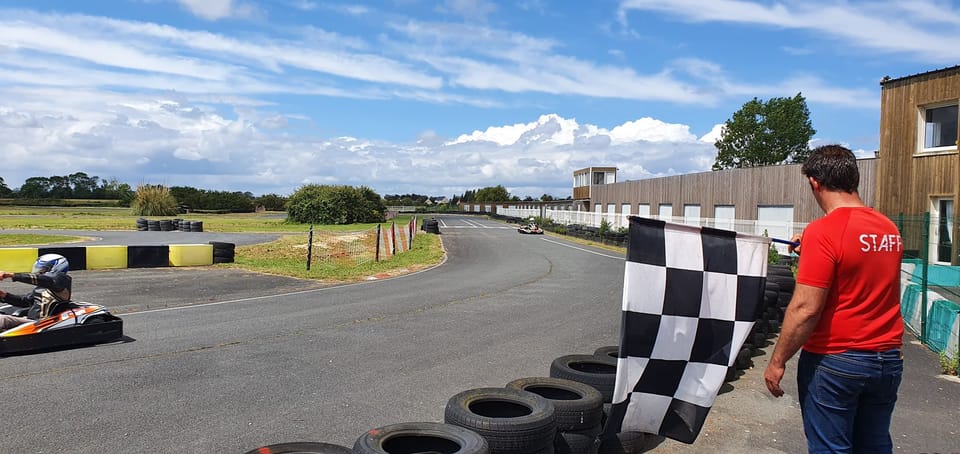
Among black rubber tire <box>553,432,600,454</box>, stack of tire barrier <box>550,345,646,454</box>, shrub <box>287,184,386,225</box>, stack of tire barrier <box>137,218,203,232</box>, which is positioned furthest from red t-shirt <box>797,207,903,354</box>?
shrub <box>287,184,386,225</box>

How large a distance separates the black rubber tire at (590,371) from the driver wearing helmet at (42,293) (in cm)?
612

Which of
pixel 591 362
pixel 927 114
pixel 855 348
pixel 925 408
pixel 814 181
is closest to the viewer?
pixel 855 348

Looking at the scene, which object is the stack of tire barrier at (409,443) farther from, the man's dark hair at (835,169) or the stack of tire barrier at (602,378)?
the man's dark hair at (835,169)

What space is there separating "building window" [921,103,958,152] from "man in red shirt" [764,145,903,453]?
19860 mm

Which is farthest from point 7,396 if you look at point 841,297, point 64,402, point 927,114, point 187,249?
point 927,114

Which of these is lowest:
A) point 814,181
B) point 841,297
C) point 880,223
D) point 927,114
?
point 841,297

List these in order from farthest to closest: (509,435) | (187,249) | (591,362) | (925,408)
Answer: (187,249), (925,408), (591,362), (509,435)

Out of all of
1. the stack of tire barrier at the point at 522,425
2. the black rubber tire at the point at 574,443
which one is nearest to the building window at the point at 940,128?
the stack of tire barrier at the point at 522,425

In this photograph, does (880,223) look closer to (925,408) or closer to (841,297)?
(841,297)

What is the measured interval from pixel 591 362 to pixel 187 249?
1566 centimetres

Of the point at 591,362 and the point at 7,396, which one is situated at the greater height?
the point at 591,362

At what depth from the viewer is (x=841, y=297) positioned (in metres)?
2.88

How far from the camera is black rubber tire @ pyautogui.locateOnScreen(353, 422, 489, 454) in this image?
3.47m

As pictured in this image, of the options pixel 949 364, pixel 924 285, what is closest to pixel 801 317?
pixel 949 364
